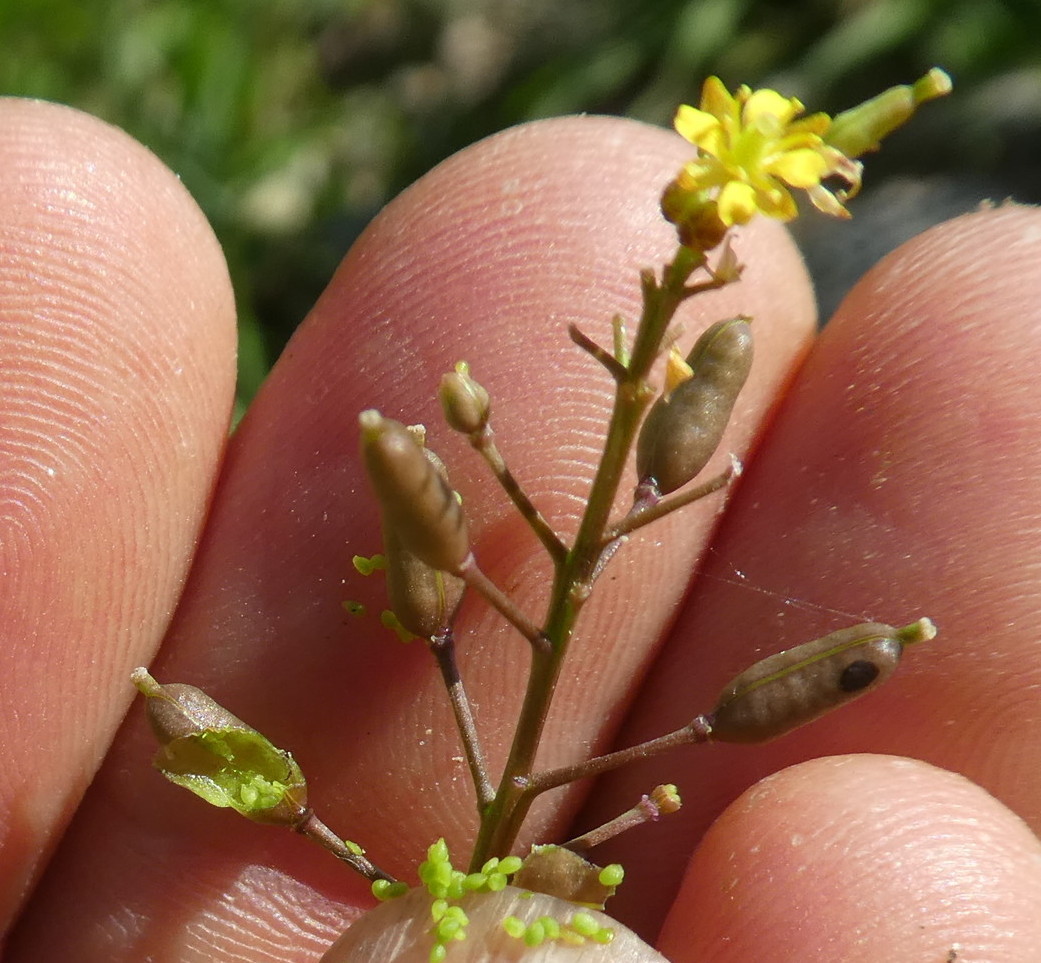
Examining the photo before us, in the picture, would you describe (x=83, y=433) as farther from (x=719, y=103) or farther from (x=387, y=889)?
(x=719, y=103)

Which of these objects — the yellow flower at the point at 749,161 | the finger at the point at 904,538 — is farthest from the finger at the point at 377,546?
the yellow flower at the point at 749,161

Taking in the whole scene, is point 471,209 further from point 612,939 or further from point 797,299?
point 612,939

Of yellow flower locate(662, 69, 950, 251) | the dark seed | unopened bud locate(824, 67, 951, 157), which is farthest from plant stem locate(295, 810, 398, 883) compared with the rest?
unopened bud locate(824, 67, 951, 157)

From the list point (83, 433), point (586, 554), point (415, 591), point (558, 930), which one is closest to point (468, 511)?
point (415, 591)

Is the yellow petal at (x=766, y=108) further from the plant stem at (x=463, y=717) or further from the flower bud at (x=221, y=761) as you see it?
the flower bud at (x=221, y=761)

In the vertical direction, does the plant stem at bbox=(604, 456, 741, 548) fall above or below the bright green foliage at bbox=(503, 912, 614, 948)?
above

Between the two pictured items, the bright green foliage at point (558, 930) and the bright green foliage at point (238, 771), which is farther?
the bright green foliage at point (238, 771)

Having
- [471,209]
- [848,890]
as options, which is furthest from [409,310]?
[848,890]

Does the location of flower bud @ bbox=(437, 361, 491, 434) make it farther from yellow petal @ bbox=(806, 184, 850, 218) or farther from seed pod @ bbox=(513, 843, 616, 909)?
seed pod @ bbox=(513, 843, 616, 909)
